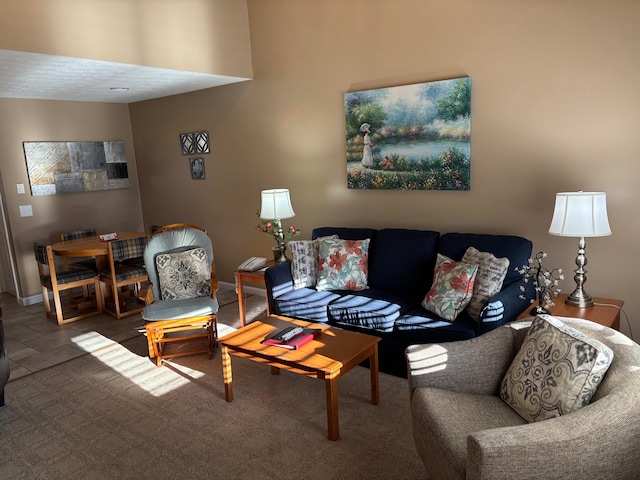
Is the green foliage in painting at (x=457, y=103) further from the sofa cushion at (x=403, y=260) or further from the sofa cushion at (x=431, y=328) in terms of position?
the sofa cushion at (x=431, y=328)

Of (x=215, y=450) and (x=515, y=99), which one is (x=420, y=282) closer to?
(x=515, y=99)

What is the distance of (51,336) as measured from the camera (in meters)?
→ 4.71

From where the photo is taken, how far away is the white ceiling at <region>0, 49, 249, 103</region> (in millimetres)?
3824

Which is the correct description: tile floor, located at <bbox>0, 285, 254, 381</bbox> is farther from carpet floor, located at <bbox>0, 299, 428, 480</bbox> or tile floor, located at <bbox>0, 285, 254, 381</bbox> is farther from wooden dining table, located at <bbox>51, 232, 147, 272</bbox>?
wooden dining table, located at <bbox>51, 232, 147, 272</bbox>

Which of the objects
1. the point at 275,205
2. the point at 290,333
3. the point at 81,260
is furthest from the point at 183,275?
the point at 81,260

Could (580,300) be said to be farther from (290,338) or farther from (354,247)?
(290,338)

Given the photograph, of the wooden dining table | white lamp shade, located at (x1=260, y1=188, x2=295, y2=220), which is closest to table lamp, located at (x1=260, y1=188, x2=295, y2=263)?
white lamp shade, located at (x1=260, y1=188, x2=295, y2=220)

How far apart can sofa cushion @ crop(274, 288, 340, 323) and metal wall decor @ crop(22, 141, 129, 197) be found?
363 centimetres

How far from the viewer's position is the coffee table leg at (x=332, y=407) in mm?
2715

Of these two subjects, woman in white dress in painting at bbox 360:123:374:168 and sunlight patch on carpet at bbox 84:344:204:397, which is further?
woman in white dress in painting at bbox 360:123:374:168

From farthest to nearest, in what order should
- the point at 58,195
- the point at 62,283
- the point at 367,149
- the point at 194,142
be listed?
the point at 58,195 → the point at 194,142 → the point at 62,283 → the point at 367,149

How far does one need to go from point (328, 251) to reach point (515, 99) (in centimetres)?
186

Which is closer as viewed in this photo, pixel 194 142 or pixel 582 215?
pixel 582 215

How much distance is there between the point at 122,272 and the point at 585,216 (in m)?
4.37
